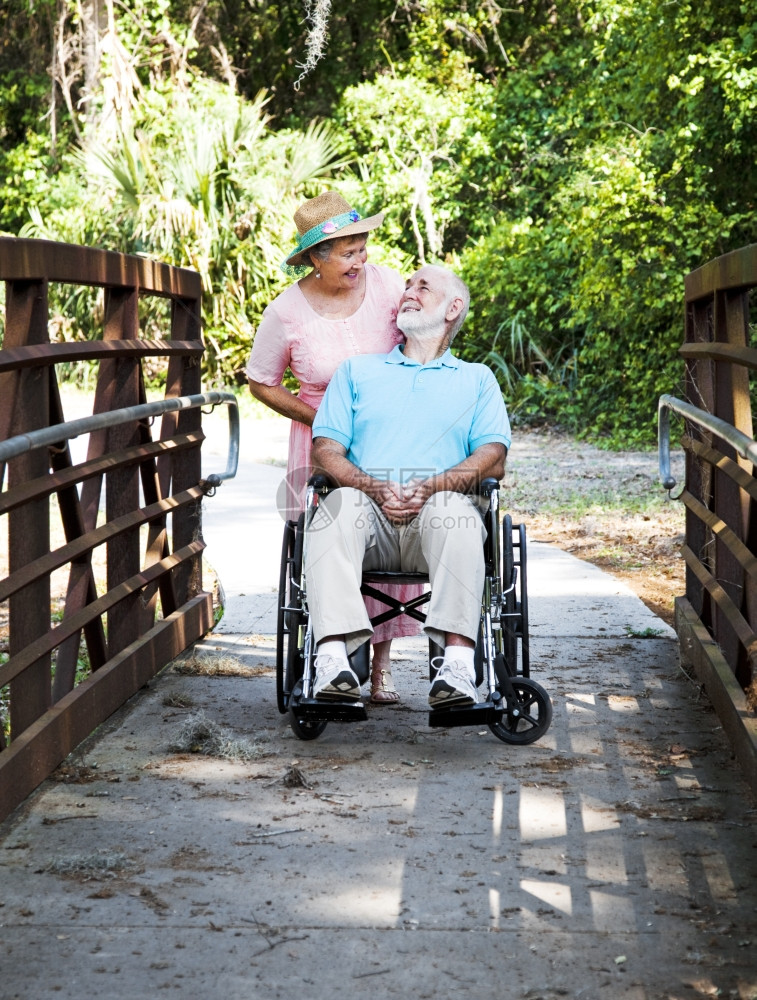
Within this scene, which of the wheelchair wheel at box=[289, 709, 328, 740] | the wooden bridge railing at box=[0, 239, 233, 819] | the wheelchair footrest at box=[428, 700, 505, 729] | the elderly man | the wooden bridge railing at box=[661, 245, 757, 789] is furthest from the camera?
the wheelchair wheel at box=[289, 709, 328, 740]

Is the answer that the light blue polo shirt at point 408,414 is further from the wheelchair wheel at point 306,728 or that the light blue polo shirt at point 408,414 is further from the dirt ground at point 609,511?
the dirt ground at point 609,511

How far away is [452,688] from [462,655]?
141 millimetres

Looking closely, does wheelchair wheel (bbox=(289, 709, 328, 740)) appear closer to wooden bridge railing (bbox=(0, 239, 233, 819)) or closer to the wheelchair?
the wheelchair

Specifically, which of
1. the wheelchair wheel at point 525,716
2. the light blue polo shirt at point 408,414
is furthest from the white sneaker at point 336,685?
the light blue polo shirt at point 408,414

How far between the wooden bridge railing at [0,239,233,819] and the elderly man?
654 mm

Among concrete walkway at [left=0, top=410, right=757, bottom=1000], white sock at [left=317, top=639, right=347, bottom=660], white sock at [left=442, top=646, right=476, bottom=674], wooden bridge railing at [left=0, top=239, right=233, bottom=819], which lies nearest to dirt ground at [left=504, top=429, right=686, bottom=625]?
white sock at [left=442, top=646, right=476, bottom=674]

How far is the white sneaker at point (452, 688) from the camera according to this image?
3.41m

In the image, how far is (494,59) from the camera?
1805 centimetres

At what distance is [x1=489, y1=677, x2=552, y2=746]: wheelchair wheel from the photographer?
3582mm

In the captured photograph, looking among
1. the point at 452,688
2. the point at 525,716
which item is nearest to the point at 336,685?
the point at 452,688

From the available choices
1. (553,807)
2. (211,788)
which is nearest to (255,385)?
(211,788)

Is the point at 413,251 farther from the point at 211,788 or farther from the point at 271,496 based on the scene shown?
the point at 211,788

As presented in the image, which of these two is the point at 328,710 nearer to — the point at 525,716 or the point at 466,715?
the point at 466,715

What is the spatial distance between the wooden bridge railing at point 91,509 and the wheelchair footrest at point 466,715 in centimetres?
101
